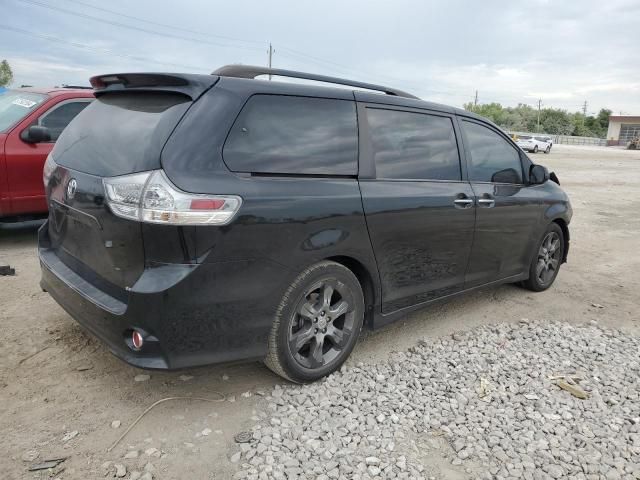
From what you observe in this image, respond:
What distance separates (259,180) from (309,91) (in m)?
0.74

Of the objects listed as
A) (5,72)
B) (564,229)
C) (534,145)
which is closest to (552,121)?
(534,145)

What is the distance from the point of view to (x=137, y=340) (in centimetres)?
254

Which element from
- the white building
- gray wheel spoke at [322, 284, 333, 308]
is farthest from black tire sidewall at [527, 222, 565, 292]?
the white building

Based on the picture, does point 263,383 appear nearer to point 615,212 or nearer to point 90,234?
point 90,234

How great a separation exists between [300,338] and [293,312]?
0.67 ft

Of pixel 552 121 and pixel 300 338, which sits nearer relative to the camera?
pixel 300 338

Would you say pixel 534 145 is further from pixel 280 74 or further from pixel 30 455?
pixel 30 455

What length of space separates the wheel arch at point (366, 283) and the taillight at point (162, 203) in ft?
2.99

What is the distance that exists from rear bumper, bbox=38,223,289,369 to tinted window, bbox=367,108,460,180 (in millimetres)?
1175

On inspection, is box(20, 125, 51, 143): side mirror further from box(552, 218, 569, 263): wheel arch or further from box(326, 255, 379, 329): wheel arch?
box(552, 218, 569, 263): wheel arch

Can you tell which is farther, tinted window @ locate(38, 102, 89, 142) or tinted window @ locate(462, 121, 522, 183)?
tinted window @ locate(38, 102, 89, 142)

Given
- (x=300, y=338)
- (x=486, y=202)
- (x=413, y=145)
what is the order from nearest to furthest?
(x=300, y=338)
(x=413, y=145)
(x=486, y=202)

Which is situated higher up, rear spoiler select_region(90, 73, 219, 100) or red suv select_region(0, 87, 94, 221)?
rear spoiler select_region(90, 73, 219, 100)

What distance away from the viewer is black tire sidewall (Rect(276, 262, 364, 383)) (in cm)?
288
